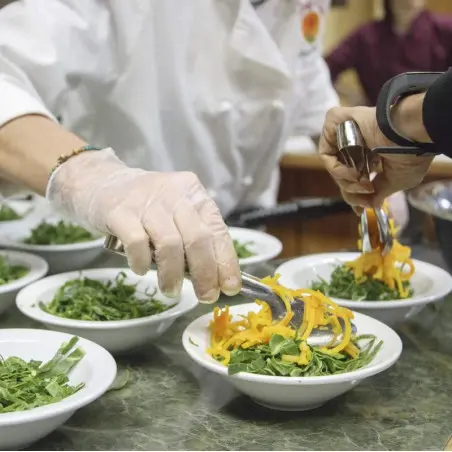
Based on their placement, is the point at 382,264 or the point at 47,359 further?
the point at 382,264

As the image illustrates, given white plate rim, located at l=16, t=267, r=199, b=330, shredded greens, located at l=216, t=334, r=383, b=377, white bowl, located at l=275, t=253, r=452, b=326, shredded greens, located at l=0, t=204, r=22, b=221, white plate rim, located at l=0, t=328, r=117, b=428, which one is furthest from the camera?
shredded greens, located at l=0, t=204, r=22, b=221

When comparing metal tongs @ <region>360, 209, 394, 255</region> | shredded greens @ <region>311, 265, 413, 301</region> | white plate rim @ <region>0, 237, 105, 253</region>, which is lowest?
white plate rim @ <region>0, 237, 105, 253</region>

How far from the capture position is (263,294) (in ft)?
3.11

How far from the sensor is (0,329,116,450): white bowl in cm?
71

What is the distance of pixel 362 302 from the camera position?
1.06 m

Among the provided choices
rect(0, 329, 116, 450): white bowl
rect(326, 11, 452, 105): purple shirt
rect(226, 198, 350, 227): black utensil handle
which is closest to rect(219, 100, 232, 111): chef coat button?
rect(226, 198, 350, 227): black utensil handle

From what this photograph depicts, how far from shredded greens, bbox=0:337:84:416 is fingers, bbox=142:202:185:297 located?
14 cm

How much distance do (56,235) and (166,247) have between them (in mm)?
653

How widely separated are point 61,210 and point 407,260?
565 mm

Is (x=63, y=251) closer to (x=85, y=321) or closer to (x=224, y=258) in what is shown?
(x=85, y=321)

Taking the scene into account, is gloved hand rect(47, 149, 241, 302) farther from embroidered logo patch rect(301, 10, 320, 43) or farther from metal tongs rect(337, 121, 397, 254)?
embroidered logo patch rect(301, 10, 320, 43)

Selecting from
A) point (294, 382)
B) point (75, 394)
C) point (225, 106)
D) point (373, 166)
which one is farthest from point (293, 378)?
point (225, 106)

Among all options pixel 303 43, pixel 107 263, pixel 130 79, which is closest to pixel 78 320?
pixel 107 263

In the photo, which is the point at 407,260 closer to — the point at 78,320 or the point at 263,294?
the point at 263,294
